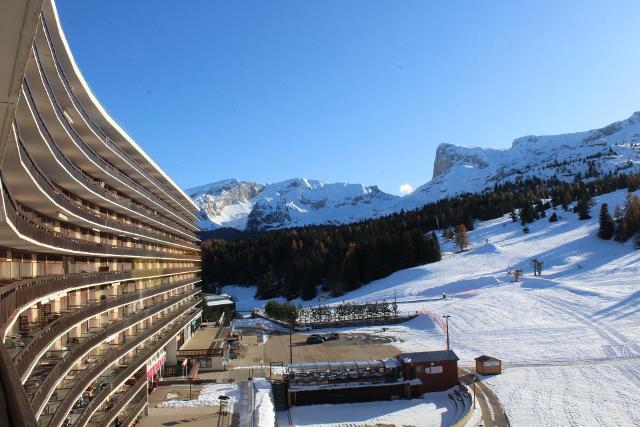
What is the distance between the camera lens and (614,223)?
108438 mm

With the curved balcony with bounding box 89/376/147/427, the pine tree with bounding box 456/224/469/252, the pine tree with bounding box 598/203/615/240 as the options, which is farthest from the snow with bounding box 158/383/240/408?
the pine tree with bounding box 598/203/615/240

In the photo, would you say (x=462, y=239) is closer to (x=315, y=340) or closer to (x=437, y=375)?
(x=315, y=340)

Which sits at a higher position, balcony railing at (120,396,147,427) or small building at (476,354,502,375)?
balcony railing at (120,396,147,427)

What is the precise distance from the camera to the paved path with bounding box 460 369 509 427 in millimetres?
32938

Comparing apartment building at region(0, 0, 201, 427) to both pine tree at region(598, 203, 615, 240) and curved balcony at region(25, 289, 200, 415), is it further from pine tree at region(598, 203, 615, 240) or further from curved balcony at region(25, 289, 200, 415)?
pine tree at region(598, 203, 615, 240)

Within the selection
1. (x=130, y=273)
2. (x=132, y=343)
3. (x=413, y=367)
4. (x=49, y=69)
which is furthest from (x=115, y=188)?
(x=413, y=367)

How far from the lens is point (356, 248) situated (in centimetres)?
11931

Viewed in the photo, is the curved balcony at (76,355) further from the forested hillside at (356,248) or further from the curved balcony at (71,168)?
the forested hillside at (356,248)

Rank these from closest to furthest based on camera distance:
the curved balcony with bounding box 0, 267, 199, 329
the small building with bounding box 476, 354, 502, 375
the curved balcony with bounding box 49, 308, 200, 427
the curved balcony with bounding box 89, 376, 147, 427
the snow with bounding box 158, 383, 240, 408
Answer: the curved balcony with bounding box 0, 267, 199, 329
the curved balcony with bounding box 49, 308, 200, 427
the curved balcony with bounding box 89, 376, 147, 427
the snow with bounding box 158, 383, 240, 408
the small building with bounding box 476, 354, 502, 375

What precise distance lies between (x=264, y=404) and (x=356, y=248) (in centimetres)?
8458

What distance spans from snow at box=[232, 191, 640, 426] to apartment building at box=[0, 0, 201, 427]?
16542 millimetres

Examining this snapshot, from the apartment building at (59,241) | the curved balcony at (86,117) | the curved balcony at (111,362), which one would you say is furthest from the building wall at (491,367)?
the curved balcony at (86,117)

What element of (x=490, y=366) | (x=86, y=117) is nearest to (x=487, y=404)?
(x=490, y=366)

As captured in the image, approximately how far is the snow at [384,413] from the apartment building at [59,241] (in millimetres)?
12554
